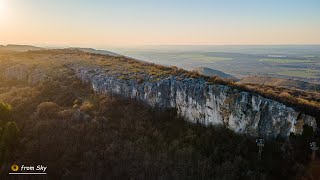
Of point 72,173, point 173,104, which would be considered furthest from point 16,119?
point 173,104

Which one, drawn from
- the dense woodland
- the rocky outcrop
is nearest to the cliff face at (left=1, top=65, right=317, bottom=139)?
→ the dense woodland

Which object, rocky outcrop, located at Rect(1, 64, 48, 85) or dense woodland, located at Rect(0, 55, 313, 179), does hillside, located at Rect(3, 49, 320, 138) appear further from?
rocky outcrop, located at Rect(1, 64, 48, 85)

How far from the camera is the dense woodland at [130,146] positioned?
2106 cm

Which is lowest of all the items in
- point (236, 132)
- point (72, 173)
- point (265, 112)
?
point (72, 173)

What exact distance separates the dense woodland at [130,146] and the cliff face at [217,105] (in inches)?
27.8

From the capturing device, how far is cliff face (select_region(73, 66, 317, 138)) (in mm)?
22188

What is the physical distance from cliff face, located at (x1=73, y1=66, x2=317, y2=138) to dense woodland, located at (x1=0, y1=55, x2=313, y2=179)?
71 centimetres

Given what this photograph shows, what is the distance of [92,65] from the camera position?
41.0 m

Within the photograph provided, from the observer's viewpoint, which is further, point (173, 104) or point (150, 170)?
point (173, 104)

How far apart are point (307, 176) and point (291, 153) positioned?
175cm

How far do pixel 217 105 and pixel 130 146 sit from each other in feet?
23.1

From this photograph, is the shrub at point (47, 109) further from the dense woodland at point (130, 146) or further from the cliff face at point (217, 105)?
the cliff face at point (217, 105)

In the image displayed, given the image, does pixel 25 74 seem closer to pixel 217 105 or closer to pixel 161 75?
pixel 161 75

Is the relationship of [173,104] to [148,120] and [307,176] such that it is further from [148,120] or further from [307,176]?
[307,176]
